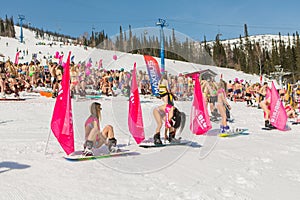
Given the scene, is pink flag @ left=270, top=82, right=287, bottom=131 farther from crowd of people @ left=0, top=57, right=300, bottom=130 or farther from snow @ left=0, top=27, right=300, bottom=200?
snow @ left=0, top=27, right=300, bottom=200

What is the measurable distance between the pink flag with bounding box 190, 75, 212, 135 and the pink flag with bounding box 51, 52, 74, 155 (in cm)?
355

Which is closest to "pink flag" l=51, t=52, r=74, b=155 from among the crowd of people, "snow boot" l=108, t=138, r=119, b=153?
"snow boot" l=108, t=138, r=119, b=153

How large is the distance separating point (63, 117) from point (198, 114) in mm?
3802

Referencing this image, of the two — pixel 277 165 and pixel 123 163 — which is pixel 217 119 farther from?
pixel 123 163

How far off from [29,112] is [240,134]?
6699mm

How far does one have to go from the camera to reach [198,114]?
24.7ft

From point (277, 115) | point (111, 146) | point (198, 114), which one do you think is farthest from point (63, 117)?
point (277, 115)

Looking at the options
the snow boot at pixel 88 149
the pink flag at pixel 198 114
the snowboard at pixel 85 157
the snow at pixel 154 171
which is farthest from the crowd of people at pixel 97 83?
the snow boot at pixel 88 149

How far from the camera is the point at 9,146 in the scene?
5.32 metres

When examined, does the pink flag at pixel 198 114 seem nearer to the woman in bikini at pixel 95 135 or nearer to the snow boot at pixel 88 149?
the woman in bikini at pixel 95 135

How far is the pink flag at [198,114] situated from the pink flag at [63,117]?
3.55 m

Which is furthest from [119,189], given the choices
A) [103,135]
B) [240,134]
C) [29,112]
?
[29,112]

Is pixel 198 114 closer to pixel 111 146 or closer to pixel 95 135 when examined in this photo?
pixel 111 146

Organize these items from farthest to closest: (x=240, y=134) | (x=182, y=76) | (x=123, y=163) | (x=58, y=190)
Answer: (x=182, y=76) < (x=240, y=134) < (x=123, y=163) < (x=58, y=190)
